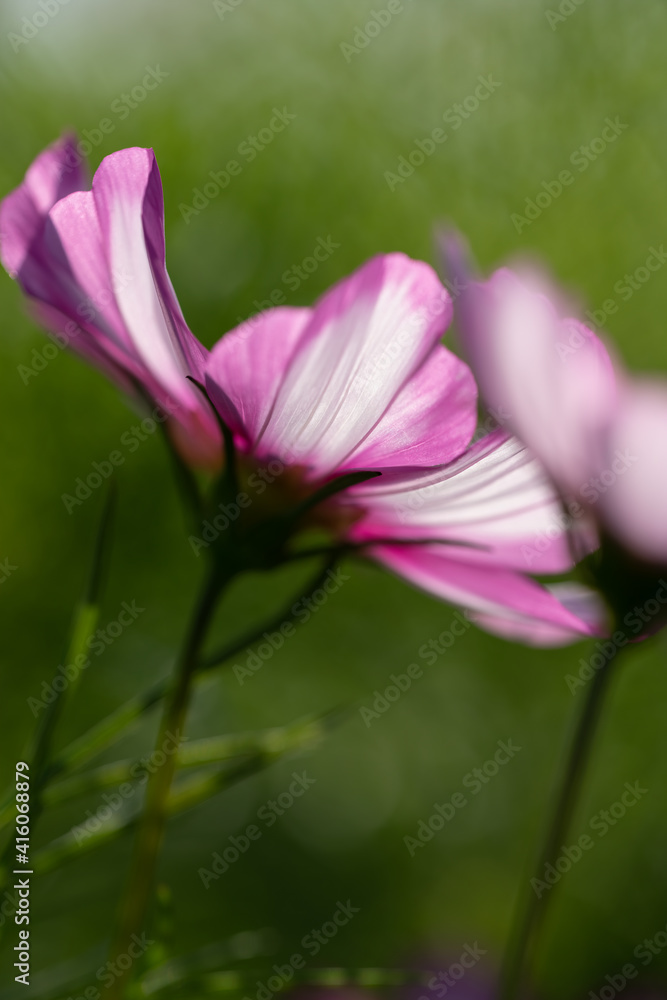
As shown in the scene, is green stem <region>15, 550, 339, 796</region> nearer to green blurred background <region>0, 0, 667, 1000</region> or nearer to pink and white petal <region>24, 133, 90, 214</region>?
pink and white petal <region>24, 133, 90, 214</region>

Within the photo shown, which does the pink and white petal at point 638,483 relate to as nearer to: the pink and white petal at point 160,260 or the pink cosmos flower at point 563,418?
the pink cosmos flower at point 563,418

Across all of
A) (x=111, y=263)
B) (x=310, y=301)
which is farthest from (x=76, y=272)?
(x=310, y=301)

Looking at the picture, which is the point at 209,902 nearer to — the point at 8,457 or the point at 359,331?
the point at 8,457

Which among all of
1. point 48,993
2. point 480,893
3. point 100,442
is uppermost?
point 48,993

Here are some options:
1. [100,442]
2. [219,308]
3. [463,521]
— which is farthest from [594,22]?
[463,521]

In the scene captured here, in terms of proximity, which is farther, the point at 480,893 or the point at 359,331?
the point at 480,893

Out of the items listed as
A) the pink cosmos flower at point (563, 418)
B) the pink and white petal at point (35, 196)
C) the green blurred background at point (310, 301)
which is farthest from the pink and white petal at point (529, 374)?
the green blurred background at point (310, 301)

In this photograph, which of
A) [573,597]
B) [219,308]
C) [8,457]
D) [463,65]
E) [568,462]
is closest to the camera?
[568,462]
